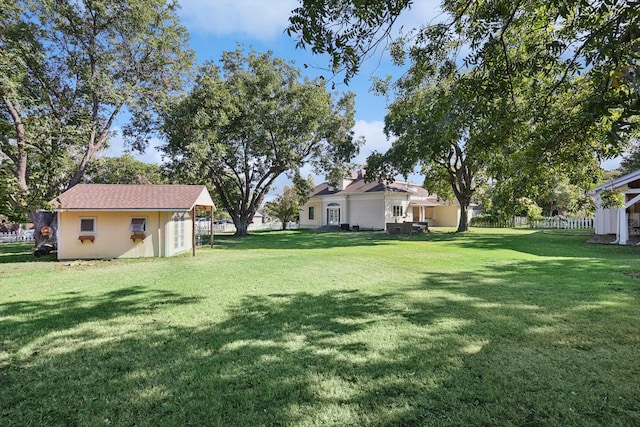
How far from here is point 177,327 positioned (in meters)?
5.23

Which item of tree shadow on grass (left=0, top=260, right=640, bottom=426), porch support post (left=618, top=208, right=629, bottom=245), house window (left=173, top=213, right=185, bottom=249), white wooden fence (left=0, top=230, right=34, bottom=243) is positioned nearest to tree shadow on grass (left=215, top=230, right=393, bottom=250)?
house window (left=173, top=213, right=185, bottom=249)

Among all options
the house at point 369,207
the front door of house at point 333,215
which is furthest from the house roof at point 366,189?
the front door of house at point 333,215

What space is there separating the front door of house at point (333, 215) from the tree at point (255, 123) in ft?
29.5

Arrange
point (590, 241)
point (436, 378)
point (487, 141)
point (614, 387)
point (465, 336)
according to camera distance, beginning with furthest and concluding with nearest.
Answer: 1. point (590, 241)
2. point (465, 336)
3. point (487, 141)
4. point (436, 378)
5. point (614, 387)

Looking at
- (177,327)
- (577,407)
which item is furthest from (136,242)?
(577,407)

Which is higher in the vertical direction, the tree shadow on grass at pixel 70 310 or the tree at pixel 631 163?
the tree at pixel 631 163

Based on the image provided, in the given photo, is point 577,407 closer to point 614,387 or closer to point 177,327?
point 614,387

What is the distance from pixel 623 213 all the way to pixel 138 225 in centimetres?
2204

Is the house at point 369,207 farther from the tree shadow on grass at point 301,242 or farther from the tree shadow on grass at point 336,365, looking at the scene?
the tree shadow on grass at point 336,365

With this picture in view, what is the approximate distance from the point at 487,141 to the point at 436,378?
2890 mm

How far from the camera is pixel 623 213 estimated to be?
16078mm

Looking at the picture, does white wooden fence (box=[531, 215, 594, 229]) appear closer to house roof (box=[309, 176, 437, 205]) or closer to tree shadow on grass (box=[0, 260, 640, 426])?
house roof (box=[309, 176, 437, 205])

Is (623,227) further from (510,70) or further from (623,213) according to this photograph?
(510,70)

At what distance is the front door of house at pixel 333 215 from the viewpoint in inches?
1344
